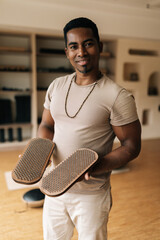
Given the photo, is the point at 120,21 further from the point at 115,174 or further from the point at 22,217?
the point at 22,217

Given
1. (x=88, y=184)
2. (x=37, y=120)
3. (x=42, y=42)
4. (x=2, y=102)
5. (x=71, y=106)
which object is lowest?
(x=37, y=120)

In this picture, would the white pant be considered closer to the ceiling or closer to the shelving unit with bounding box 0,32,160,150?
the shelving unit with bounding box 0,32,160,150

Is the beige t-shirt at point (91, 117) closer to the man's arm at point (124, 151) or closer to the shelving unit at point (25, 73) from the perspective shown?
the man's arm at point (124, 151)

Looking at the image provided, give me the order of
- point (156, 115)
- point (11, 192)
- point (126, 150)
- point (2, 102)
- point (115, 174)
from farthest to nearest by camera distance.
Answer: point (156, 115)
point (2, 102)
point (115, 174)
point (11, 192)
point (126, 150)

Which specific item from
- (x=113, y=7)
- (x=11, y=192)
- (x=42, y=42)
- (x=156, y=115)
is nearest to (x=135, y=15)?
(x=113, y=7)

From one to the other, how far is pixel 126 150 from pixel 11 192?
2104 millimetres

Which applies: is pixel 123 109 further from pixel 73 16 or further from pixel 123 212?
pixel 73 16

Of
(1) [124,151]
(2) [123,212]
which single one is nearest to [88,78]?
(1) [124,151]

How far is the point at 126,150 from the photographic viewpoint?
35.8 inches

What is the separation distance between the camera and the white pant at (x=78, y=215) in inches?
38.4

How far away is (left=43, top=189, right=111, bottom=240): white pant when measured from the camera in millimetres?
975

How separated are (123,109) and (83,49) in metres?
0.31

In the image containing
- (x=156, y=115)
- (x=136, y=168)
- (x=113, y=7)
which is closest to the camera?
(x=136, y=168)

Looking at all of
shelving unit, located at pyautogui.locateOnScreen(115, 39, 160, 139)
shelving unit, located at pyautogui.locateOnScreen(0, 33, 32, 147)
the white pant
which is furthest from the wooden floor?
shelving unit, located at pyautogui.locateOnScreen(115, 39, 160, 139)
